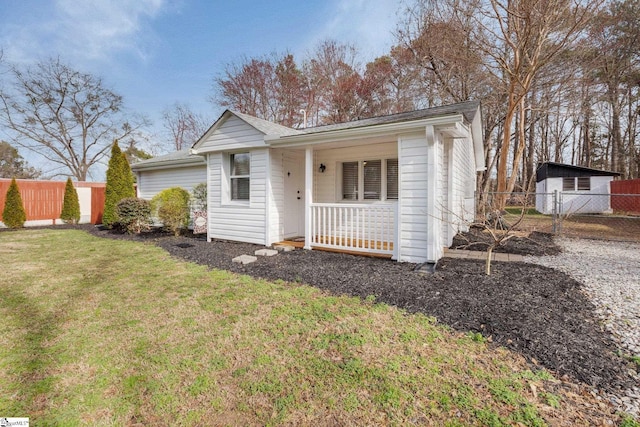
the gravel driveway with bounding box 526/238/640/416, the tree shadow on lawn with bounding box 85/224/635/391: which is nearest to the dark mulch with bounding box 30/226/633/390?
the tree shadow on lawn with bounding box 85/224/635/391

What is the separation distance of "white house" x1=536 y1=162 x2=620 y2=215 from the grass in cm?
1821

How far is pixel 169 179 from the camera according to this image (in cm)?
1112

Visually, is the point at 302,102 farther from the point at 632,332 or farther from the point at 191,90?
the point at 632,332

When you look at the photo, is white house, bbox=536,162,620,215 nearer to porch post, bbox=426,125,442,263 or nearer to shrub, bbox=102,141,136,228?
porch post, bbox=426,125,442,263

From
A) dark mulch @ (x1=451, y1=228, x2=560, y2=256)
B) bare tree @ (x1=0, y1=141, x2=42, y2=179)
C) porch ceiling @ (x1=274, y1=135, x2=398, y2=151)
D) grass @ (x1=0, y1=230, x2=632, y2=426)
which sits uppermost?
bare tree @ (x1=0, y1=141, x2=42, y2=179)

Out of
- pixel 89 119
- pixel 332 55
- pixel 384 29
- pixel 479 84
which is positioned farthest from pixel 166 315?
pixel 89 119

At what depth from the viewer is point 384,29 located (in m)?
14.6

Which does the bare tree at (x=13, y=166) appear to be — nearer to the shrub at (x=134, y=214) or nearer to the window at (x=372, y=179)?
the shrub at (x=134, y=214)

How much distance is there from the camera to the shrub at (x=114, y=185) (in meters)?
10.6

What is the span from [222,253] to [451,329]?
195 inches

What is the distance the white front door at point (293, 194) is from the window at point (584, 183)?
62.0 ft

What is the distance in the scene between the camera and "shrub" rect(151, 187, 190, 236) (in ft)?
28.5

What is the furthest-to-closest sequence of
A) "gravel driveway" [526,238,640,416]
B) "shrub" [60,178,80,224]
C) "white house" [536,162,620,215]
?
"white house" [536,162,620,215] < "shrub" [60,178,80,224] < "gravel driveway" [526,238,640,416]

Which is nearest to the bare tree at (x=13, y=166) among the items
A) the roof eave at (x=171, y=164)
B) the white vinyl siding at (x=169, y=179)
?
the white vinyl siding at (x=169, y=179)
